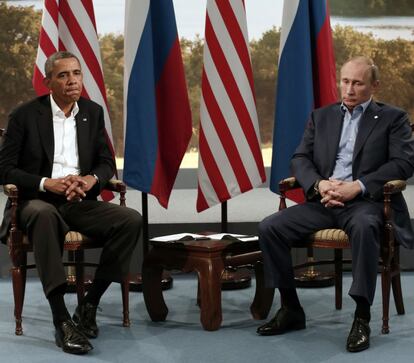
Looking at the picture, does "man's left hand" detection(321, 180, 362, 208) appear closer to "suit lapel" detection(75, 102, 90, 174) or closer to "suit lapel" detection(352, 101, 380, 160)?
"suit lapel" detection(352, 101, 380, 160)

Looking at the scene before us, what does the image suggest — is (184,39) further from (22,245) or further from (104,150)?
(22,245)

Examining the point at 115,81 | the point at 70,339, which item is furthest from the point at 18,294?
the point at 115,81

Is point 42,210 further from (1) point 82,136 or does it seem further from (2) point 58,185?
(1) point 82,136

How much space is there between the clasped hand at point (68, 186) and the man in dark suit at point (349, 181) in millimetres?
886

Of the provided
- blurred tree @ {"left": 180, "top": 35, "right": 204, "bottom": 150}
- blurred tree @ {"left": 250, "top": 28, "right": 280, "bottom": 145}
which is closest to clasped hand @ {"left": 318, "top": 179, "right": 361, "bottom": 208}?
blurred tree @ {"left": 180, "top": 35, "right": 204, "bottom": 150}

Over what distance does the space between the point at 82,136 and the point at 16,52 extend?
16.9ft

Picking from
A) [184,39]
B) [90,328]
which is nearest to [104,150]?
[90,328]

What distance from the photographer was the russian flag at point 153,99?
4.88 m

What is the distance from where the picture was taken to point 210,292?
4109 millimetres

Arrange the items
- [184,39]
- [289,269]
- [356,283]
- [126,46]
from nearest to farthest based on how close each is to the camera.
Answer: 1. [356,283]
2. [289,269]
3. [126,46]
4. [184,39]

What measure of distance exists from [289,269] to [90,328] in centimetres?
97

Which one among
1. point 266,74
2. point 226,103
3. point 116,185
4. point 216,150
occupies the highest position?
point 266,74

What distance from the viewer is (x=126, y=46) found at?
16.0 feet

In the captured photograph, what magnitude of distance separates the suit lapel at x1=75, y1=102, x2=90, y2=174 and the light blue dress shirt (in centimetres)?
125
